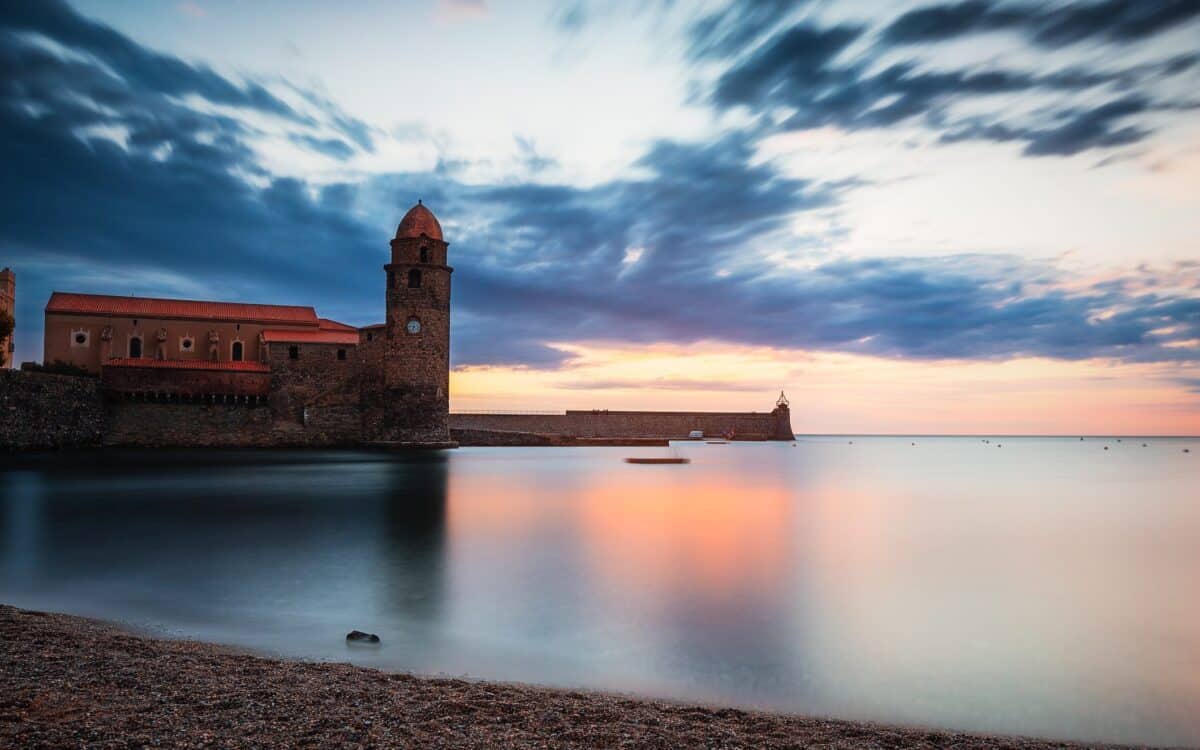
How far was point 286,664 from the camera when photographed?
419cm

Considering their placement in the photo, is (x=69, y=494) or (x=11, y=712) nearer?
(x=11, y=712)

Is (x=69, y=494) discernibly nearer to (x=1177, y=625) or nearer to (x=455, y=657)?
(x=455, y=657)

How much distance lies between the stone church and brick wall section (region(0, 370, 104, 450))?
3185 millimetres

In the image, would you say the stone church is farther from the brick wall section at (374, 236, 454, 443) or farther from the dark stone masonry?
the dark stone masonry

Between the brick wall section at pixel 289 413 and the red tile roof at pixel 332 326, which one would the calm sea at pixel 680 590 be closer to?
the brick wall section at pixel 289 413

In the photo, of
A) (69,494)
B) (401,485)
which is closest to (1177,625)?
(401,485)

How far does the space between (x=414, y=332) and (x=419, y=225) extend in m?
4.44

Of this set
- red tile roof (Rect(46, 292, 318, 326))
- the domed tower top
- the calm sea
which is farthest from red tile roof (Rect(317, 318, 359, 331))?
the calm sea

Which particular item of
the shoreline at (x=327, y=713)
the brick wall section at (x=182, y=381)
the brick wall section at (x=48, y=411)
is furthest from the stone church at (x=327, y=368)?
the shoreline at (x=327, y=713)

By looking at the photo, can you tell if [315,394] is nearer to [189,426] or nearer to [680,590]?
[189,426]

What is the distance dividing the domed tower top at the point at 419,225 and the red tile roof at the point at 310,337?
4.69m

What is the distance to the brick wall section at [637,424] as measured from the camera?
47219mm

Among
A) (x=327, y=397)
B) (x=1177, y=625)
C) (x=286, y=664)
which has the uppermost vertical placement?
(x=327, y=397)

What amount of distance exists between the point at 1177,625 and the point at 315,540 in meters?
9.40
